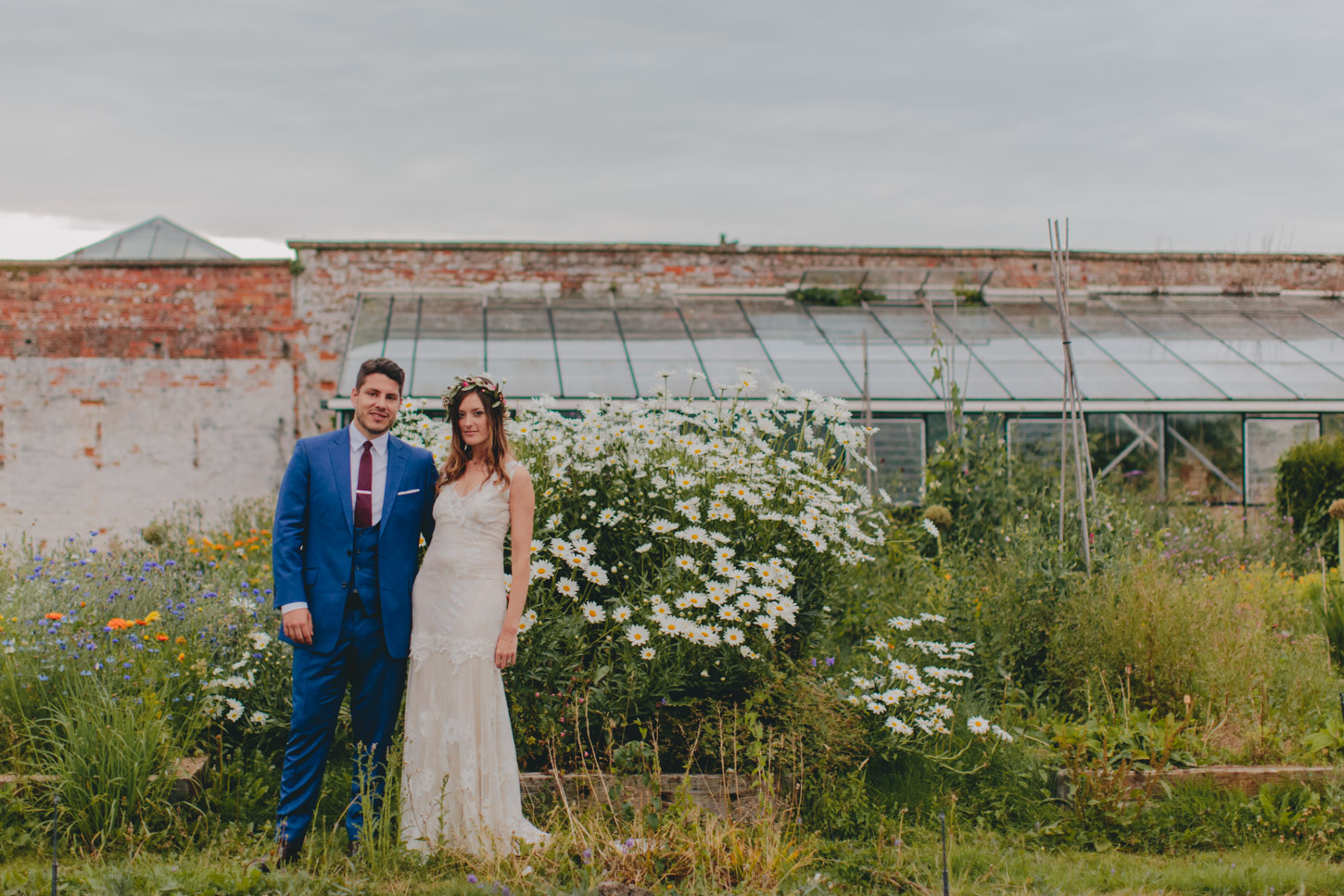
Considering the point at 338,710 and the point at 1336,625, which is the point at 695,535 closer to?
the point at 338,710

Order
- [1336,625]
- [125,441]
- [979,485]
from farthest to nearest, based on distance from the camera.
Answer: [125,441]
[979,485]
[1336,625]

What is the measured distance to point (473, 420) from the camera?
3.27 meters

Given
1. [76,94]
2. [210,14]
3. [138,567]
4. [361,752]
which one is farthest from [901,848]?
[76,94]

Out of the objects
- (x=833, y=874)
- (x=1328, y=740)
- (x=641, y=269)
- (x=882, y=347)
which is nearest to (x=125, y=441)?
(x=641, y=269)

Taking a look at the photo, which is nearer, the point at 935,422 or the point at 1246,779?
the point at 1246,779

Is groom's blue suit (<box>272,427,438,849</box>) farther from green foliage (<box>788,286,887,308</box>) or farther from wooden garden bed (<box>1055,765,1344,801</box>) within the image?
green foliage (<box>788,286,887,308</box>)

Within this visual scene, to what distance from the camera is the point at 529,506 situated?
10.6 feet

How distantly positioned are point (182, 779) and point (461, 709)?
121cm

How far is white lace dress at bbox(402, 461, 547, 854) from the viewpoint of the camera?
3.15 metres

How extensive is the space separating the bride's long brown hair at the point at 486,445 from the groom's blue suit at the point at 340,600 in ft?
0.41

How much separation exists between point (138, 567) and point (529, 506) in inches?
113


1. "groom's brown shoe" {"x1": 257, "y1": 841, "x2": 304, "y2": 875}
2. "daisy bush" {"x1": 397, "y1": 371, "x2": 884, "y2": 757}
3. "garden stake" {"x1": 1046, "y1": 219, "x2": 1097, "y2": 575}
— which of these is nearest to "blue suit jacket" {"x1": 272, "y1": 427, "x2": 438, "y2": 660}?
"daisy bush" {"x1": 397, "y1": 371, "x2": 884, "y2": 757}

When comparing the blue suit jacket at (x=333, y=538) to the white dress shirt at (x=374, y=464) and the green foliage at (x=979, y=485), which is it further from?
the green foliage at (x=979, y=485)

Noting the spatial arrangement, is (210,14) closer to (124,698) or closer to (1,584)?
(1,584)
